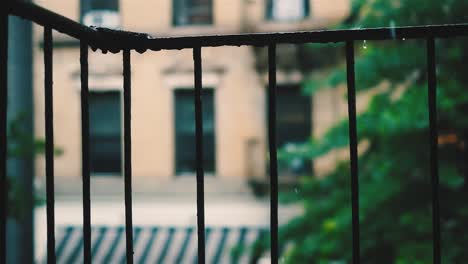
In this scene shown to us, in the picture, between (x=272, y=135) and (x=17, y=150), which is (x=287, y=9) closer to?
(x=17, y=150)

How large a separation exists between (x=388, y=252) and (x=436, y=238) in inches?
138

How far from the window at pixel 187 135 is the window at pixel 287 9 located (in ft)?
5.33

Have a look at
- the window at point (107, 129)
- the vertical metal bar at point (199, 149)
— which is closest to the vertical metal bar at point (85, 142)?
the vertical metal bar at point (199, 149)

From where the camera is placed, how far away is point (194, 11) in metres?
9.00

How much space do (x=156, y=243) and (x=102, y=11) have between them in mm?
4020

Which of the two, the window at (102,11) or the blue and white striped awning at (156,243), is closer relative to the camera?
the blue and white striped awning at (156,243)

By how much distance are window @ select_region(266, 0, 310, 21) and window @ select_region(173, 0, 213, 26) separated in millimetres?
984

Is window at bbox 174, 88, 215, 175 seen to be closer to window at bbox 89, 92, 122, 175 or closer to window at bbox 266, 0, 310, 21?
window at bbox 89, 92, 122, 175

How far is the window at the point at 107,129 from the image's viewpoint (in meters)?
9.33

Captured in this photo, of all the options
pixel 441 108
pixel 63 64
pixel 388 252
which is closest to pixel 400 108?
pixel 441 108

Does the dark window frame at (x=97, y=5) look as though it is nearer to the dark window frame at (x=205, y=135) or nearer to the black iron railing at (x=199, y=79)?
the dark window frame at (x=205, y=135)

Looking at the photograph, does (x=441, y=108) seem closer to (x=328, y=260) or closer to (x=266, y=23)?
(x=328, y=260)

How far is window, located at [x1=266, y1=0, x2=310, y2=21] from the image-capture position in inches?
346

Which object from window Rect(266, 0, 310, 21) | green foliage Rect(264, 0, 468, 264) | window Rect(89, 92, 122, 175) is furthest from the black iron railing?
window Rect(89, 92, 122, 175)
